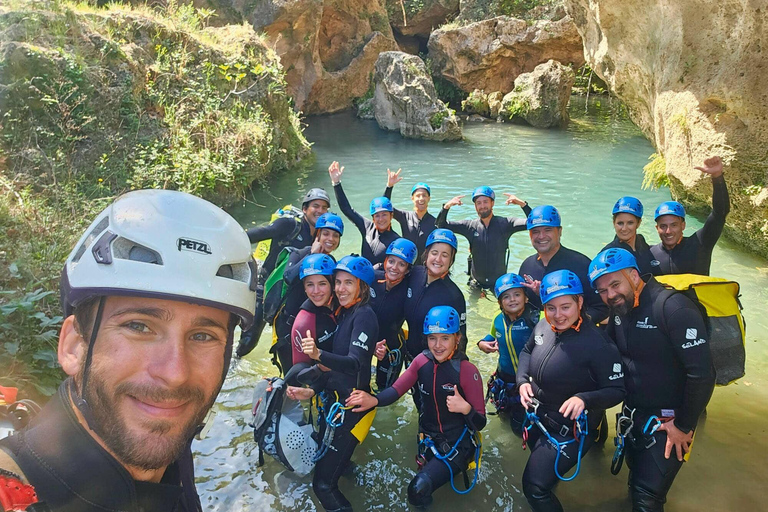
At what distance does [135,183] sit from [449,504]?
8094mm

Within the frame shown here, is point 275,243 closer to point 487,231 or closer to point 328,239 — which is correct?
point 328,239

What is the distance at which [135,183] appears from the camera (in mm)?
9234

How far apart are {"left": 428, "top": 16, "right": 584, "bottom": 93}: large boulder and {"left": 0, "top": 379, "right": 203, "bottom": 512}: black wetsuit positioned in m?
29.6

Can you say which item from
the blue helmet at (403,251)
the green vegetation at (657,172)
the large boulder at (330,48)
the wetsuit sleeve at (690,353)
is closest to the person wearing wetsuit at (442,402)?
the blue helmet at (403,251)

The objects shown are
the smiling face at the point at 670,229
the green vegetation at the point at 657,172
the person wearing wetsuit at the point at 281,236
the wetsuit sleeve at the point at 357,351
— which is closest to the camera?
the wetsuit sleeve at the point at 357,351

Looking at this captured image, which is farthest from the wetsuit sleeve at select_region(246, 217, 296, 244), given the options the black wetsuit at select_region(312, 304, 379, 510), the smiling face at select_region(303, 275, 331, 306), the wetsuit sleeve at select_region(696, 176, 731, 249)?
the wetsuit sleeve at select_region(696, 176, 731, 249)

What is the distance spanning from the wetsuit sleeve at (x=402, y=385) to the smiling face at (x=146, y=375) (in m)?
2.71

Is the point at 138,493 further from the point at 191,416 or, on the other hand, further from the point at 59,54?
the point at 59,54

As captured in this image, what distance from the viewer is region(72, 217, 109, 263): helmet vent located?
1691mm

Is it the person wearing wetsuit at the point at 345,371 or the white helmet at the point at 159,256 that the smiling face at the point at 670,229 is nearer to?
the person wearing wetsuit at the point at 345,371

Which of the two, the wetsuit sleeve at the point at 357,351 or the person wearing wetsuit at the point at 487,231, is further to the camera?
the person wearing wetsuit at the point at 487,231

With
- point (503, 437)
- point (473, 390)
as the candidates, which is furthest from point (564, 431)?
point (503, 437)

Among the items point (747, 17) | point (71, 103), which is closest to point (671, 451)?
point (747, 17)

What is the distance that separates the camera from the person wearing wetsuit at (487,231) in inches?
279
